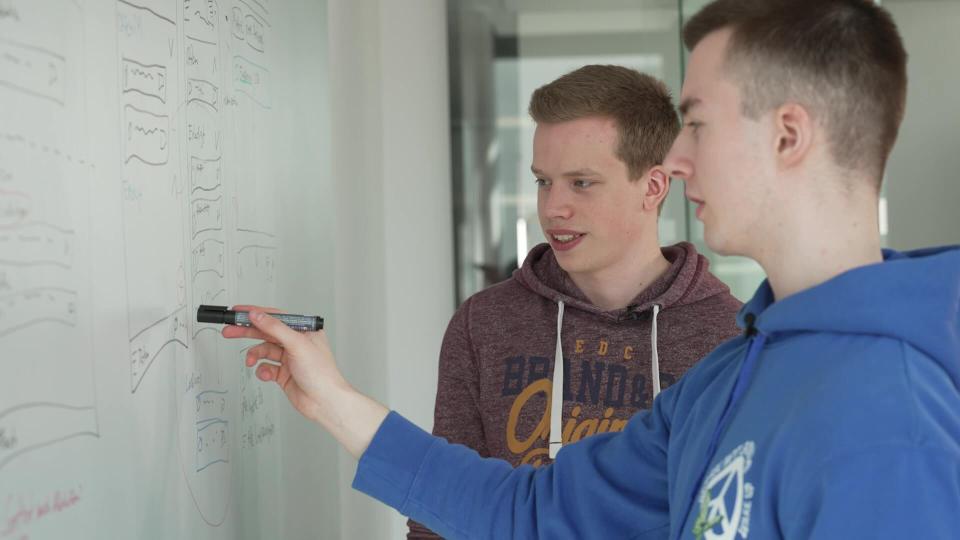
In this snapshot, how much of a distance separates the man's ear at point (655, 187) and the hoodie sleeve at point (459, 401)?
1.27 ft

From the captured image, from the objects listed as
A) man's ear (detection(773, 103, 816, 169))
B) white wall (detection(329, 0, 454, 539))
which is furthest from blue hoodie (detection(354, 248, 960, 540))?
white wall (detection(329, 0, 454, 539))

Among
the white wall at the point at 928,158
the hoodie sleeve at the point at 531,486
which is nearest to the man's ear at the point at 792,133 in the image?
the hoodie sleeve at the point at 531,486

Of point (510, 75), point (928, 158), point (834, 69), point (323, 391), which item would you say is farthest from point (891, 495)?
point (928, 158)

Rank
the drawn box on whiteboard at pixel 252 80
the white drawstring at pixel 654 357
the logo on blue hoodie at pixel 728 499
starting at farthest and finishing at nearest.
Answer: the white drawstring at pixel 654 357 → the drawn box on whiteboard at pixel 252 80 → the logo on blue hoodie at pixel 728 499

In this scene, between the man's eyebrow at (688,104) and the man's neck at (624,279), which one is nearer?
the man's eyebrow at (688,104)

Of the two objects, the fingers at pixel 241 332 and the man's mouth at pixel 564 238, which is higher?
the man's mouth at pixel 564 238

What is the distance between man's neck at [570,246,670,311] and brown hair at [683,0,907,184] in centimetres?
78

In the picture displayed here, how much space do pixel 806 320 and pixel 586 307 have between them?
803 millimetres

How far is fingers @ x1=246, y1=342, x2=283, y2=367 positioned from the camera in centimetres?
136

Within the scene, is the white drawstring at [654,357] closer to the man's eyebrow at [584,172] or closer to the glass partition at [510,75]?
the man's eyebrow at [584,172]

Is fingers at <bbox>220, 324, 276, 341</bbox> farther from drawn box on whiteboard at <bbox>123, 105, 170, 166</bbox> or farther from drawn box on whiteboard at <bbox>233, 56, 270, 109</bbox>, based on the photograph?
drawn box on whiteboard at <bbox>233, 56, 270, 109</bbox>

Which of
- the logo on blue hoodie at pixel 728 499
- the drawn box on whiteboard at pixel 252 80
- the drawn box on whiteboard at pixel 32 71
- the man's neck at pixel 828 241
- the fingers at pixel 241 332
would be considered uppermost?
the drawn box on whiteboard at pixel 252 80

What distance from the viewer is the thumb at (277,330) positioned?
1293mm

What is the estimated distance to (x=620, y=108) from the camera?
5.97 ft
